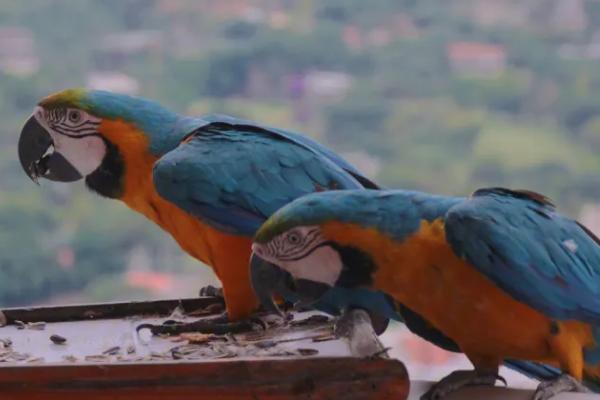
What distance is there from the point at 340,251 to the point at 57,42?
3.58 ft

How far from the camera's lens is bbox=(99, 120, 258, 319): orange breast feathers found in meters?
1.41

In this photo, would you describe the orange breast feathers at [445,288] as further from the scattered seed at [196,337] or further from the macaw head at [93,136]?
the macaw head at [93,136]

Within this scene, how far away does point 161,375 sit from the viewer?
109 centimetres

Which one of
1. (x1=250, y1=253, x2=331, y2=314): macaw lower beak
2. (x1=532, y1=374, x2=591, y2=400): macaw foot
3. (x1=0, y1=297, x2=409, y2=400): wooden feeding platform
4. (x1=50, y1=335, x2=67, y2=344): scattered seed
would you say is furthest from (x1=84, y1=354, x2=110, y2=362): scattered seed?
(x1=532, y1=374, x2=591, y2=400): macaw foot

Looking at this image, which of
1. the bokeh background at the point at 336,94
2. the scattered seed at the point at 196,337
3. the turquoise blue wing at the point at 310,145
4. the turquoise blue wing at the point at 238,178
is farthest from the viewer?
the bokeh background at the point at 336,94

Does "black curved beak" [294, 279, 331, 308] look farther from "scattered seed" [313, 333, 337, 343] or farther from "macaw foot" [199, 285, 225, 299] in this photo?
"macaw foot" [199, 285, 225, 299]

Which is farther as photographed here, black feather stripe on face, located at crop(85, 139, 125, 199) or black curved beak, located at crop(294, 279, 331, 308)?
black feather stripe on face, located at crop(85, 139, 125, 199)

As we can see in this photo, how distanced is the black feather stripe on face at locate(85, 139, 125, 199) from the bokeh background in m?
0.33

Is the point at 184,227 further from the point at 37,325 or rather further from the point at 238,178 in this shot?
the point at 37,325

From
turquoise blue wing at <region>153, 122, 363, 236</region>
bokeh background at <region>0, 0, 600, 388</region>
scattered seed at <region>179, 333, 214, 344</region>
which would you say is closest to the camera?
scattered seed at <region>179, 333, 214, 344</region>

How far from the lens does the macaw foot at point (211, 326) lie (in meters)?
1.34

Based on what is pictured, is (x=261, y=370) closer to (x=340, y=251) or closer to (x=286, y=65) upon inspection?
(x=340, y=251)

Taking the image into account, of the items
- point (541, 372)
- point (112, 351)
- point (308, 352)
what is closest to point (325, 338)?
point (308, 352)

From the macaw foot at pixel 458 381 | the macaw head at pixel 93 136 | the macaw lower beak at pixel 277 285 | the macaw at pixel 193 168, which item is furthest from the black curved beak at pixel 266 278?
the macaw head at pixel 93 136
